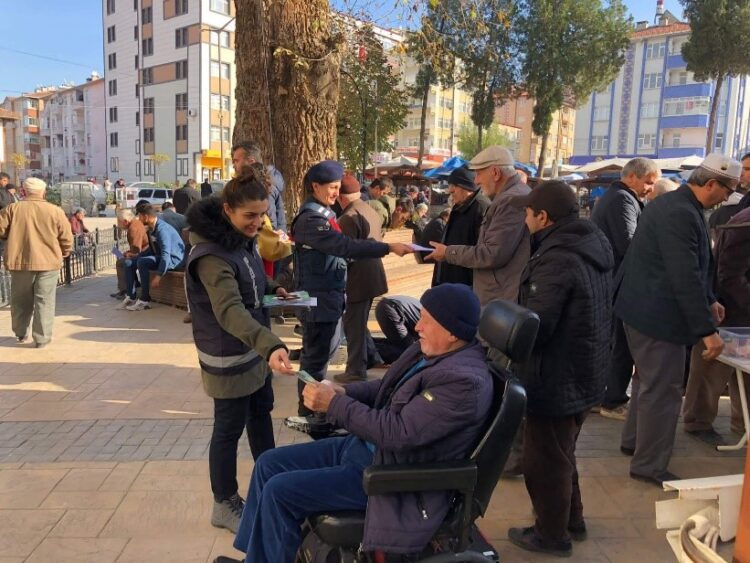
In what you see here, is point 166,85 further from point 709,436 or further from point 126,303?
point 709,436

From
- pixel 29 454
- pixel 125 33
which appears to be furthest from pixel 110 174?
pixel 29 454

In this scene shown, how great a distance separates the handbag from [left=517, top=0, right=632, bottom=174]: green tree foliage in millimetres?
30495

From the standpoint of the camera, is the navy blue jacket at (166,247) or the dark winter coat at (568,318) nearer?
the dark winter coat at (568,318)

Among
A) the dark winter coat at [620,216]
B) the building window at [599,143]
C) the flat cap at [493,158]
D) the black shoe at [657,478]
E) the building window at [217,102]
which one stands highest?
the building window at [217,102]

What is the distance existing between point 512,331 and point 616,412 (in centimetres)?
313

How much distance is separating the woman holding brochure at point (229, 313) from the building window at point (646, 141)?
193ft

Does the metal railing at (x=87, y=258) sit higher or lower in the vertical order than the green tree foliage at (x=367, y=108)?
lower

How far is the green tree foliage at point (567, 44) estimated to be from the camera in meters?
31.5

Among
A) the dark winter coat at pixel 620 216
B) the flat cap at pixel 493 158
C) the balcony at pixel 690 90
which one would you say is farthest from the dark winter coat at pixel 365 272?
the balcony at pixel 690 90

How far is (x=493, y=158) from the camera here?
4.13 metres

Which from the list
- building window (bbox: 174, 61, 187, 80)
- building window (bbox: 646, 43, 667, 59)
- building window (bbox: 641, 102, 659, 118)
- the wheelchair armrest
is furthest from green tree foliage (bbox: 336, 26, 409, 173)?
building window (bbox: 646, 43, 667, 59)

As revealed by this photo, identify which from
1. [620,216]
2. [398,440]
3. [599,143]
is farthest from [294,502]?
[599,143]

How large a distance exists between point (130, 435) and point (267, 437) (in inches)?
60.9

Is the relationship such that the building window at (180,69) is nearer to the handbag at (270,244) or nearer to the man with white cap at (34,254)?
the man with white cap at (34,254)
